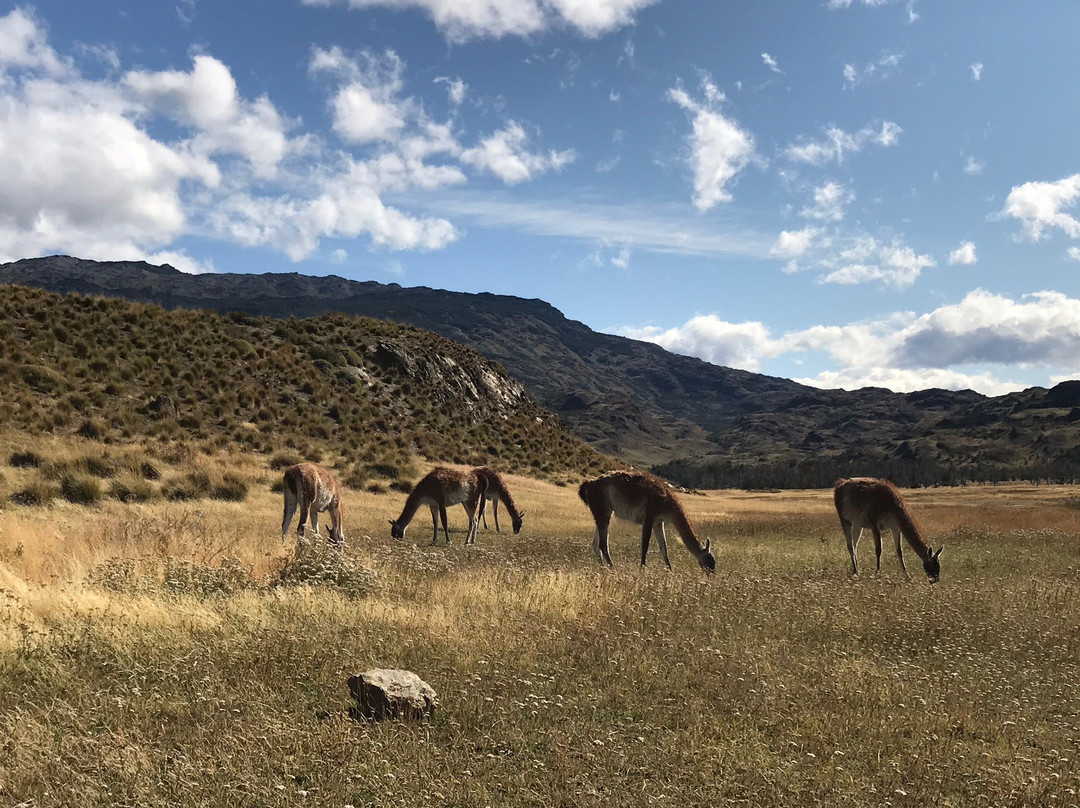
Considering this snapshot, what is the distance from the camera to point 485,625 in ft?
27.2

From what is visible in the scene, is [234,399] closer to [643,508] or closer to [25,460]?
[25,460]

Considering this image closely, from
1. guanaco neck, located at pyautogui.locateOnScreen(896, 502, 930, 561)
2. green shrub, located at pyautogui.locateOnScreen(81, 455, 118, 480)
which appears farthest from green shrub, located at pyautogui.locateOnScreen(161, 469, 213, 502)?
guanaco neck, located at pyautogui.locateOnScreen(896, 502, 930, 561)

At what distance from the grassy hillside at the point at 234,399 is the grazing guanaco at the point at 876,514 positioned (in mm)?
19091

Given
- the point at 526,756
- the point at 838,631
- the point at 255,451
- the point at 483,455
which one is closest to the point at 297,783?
the point at 526,756

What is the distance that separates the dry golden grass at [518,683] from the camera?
4.79m

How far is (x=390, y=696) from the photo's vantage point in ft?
18.7

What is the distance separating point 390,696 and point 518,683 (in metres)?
1.47

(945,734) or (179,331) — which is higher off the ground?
(179,331)

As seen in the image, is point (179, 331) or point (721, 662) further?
point (179, 331)

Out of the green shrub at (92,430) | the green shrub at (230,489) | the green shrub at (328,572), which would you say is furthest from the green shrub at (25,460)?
the green shrub at (328,572)

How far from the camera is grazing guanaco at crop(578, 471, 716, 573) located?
47.8ft

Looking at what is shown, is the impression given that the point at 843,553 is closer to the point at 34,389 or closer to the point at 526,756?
the point at 526,756

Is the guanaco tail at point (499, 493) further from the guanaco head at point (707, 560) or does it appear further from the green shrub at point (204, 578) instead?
the green shrub at point (204, 578)

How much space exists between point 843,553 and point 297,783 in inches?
707
